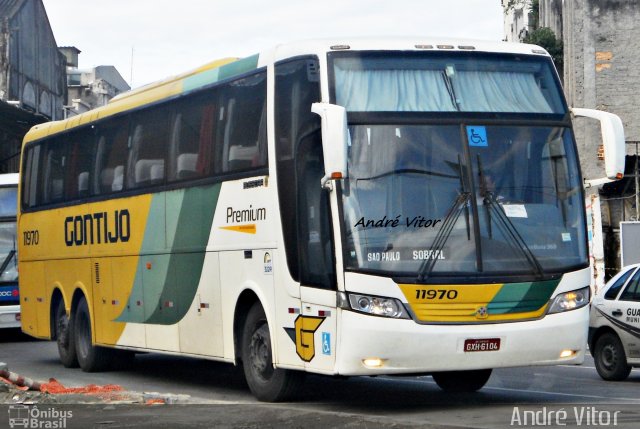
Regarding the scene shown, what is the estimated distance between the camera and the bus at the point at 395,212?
11.6m

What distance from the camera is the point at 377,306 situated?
11500 millimetres

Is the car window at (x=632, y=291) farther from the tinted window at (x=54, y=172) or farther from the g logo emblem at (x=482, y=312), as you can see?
the tinted window at (x=54, y=172)

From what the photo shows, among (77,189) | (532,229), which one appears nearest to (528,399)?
(532,229)

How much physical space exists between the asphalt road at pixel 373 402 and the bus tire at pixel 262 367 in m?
0.20

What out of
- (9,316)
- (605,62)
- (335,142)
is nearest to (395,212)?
(335,142)

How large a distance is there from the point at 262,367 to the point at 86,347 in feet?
21.2

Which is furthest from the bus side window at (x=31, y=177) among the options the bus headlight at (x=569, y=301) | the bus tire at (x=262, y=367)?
the bus headlight at (x=569, y=301)

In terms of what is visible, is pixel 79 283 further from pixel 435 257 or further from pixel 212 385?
pixel 435 257

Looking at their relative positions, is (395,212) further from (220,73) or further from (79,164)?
(79,164)

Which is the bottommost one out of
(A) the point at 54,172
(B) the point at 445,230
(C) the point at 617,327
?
(C) the point at 617,327

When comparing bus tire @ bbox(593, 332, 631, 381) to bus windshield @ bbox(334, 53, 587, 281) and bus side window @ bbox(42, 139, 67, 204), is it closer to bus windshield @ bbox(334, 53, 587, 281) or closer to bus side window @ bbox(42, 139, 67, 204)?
bus windshield @ bbox(334, 53, 587, 281)

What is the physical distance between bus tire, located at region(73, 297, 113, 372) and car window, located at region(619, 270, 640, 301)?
291 inches

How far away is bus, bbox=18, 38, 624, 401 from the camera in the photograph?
11.6 m

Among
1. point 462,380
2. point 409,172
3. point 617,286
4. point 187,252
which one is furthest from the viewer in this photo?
point 617,286
